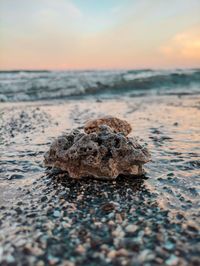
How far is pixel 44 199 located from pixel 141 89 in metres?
28.7

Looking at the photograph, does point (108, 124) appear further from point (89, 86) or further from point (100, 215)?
point (89, 86)

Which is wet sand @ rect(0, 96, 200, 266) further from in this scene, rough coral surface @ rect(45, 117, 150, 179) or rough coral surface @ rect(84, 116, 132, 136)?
rough coral surface @ rect(84, 116, 132, 136)

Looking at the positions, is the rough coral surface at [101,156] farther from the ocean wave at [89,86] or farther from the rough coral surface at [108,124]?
the ocean wave at [89,86]

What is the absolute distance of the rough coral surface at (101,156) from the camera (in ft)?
18.3

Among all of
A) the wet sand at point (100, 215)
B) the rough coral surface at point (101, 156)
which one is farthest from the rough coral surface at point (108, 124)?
the rough coral surface at point (101, 156)

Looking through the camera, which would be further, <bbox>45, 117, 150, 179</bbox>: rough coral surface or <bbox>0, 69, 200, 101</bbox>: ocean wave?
<bbox>0, 69, 200, 101</bbox>: ocean wave

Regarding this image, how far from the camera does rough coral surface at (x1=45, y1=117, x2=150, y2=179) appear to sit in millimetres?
5574

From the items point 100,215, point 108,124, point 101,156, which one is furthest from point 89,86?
point 100,215

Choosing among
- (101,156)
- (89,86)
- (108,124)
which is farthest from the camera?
(89,86)

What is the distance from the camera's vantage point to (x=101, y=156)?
566cm

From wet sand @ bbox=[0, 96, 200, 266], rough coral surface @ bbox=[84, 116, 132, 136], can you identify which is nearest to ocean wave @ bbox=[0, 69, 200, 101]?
rough coral surface @ bbox=[84, 116, 132, 136]

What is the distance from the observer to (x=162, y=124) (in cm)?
1131

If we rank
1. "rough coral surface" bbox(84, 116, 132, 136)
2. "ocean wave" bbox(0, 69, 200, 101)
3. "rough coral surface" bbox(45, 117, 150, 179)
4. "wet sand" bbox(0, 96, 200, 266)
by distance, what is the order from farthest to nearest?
1. "ocean wave" bbox(0, 69, 200, 101)
2. "rough coral surface" bbox(84, 116, 132, 136)
3. "rough coral surface" bbox(45, 117, 150, 179)
4. "wet sand" bbox(0, 96, 200, 266)

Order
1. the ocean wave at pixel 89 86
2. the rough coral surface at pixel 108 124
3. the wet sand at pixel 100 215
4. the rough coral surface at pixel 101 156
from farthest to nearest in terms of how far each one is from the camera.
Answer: the ocean wave at pixel 89 86 < the rough coral surface at pixel 108 124 < the rough coral surface at pixel 101 156 < the wet sand at pixel 100 215
